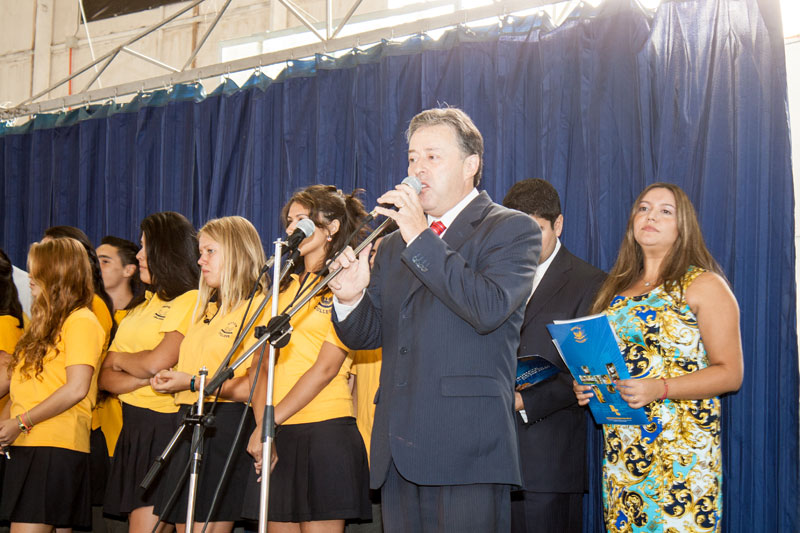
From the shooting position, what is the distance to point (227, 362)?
6.72ft

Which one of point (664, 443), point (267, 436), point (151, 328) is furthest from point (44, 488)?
point (664, 443)

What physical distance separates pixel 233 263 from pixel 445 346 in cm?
172

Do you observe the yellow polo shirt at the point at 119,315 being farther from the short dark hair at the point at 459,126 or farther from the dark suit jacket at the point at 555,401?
the short dark hair at the point at 459,126

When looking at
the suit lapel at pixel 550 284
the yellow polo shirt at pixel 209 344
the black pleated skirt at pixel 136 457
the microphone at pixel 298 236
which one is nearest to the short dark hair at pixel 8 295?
the black pleated skirt at pixel 136 457

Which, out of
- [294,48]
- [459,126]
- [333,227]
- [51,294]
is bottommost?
[51,294]

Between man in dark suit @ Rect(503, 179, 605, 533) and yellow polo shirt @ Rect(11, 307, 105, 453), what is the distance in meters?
1.97

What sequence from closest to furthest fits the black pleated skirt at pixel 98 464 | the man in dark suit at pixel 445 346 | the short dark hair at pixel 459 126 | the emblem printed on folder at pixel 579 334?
the man in dark suit at pixel 445 346
the short dark hair at pixel 459 126
the emblem printed on folder at pixel 579 334
the black pleated skirt at pixel 98 464

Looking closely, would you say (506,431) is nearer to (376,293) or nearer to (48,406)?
(376,293)

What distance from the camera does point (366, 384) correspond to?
141 inches

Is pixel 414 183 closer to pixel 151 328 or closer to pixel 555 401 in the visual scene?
pixel 555 401

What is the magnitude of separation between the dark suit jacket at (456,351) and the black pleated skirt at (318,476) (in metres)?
0.99

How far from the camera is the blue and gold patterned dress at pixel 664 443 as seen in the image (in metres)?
2.50

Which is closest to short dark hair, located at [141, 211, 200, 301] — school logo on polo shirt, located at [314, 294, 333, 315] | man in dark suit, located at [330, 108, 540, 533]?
school logo on polo shirt, located at [314, 294, 333, 315]

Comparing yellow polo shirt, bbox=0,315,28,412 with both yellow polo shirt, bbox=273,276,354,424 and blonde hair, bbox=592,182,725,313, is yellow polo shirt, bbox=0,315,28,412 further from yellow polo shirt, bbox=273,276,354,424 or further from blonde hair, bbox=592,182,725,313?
blonde hair, bbox=592,182,725,313
